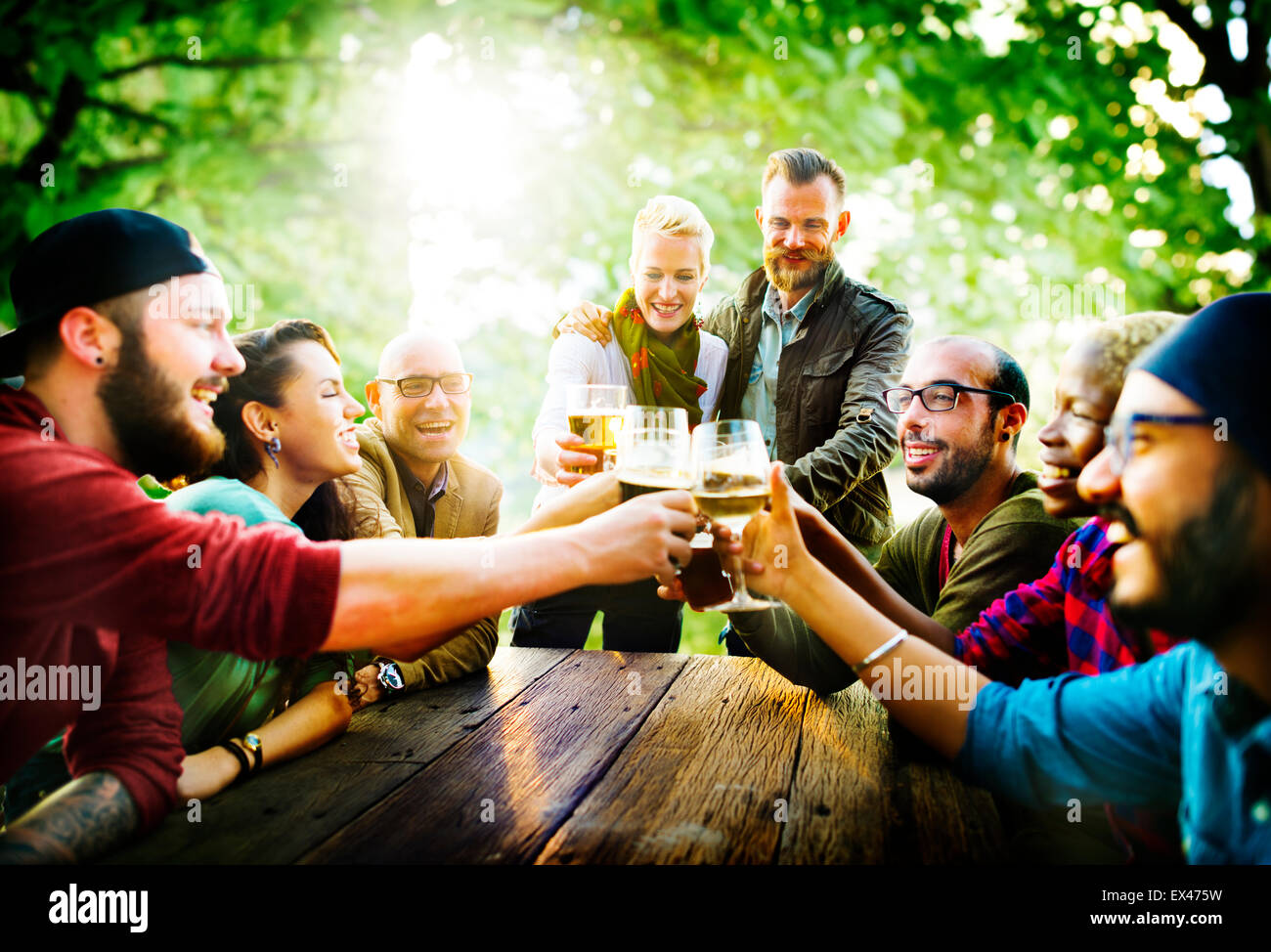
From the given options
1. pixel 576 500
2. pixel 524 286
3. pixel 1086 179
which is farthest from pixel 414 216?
pixel 1086 179

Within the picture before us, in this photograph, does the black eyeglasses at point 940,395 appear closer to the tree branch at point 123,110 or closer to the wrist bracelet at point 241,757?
the wrist bracelet at point 241,757

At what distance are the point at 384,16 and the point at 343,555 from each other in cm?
281

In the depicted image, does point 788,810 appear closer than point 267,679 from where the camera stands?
Yes

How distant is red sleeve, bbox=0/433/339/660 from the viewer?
1.42 m

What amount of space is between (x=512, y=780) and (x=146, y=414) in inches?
44.2

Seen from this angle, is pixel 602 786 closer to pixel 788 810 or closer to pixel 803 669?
pixel 788 810

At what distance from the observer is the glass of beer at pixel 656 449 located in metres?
2.00

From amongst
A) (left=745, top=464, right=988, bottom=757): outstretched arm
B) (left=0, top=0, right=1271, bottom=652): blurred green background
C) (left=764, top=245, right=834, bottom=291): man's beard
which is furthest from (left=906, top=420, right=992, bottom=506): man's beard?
(left=0, top=0, right=1271, bottom=652): blurred green background

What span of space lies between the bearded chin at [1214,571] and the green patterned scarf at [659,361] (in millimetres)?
2488

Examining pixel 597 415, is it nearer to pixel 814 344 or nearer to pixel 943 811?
pixel 943 811

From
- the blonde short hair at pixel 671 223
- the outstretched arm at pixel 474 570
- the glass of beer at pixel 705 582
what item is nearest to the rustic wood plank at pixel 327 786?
the outstretched arm at pixel 474 570

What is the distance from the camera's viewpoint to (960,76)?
12.4 feet

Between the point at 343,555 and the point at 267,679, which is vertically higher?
the point at 343,555

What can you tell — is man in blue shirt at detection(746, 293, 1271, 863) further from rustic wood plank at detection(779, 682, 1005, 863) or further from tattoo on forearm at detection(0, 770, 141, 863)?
tattoo on forearm at detection(0, 770, 141, 863)
